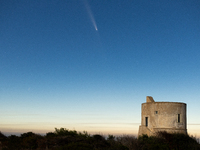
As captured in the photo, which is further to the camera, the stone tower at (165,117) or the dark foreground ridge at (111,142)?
the stone tower at (165,117)

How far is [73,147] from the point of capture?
608 inches

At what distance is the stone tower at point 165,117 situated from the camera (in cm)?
2445

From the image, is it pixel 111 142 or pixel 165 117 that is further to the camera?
pixel 165 117

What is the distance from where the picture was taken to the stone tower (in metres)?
24.5

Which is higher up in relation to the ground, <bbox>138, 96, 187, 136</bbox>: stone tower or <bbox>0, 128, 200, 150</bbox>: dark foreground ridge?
<bbox>138, 96, 187, 136</bbox>: stone tower

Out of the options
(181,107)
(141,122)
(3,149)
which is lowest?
(3,149)

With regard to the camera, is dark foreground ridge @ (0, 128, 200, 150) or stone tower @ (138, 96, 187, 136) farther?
stone tower @ (138, 96, 187, 136)

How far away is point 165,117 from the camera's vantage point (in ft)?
80.4

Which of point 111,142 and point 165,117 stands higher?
point 165,117

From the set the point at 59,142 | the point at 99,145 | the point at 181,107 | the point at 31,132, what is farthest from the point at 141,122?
the point at 31,132

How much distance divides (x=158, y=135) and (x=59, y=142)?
9676 millimetres

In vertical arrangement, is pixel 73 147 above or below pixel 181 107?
below

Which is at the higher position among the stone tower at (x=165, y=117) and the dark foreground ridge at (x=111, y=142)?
the stone tower at (x=165, y=117)

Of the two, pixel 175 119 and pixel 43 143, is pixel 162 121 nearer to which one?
pixel 175 119
